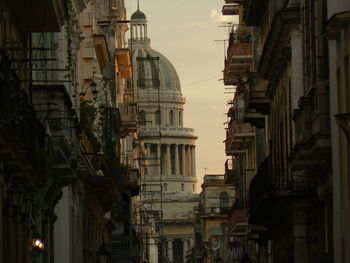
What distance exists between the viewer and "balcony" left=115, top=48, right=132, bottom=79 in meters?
79.4

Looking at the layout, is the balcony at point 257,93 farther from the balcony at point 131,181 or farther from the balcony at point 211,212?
the balcony at point 211,212

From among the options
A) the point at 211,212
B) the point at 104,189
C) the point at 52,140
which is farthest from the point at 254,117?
the point at 211,212

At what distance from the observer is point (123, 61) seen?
268 feet

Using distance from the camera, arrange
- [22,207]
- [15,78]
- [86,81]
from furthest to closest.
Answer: [86,81] → [22,207] → [15,78]

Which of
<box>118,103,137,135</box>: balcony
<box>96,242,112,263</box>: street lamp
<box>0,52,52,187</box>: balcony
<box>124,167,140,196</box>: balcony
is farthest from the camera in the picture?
<box>118,103,137,135</box>: balcony

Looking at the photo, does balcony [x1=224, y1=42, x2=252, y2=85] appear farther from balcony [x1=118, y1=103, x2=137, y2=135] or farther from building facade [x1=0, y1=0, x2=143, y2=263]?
balcony [x1=118, y1=103, x2=137, y2=135]

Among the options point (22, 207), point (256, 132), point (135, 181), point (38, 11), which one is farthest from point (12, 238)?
point (135, 181)

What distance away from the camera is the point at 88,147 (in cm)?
4938

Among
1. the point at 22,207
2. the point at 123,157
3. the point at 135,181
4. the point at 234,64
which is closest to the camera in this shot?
the point at 22,207

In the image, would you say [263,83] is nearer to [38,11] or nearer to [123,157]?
[38,11]

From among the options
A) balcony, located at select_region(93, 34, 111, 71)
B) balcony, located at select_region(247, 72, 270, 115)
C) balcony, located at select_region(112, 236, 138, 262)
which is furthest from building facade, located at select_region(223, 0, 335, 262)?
balcony, located at select_region(112, 236, 138, 262)

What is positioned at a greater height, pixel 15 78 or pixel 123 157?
pixel 123 157

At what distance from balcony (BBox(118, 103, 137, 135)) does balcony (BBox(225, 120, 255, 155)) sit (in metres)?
10.5

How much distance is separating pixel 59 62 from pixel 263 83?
1318cm
